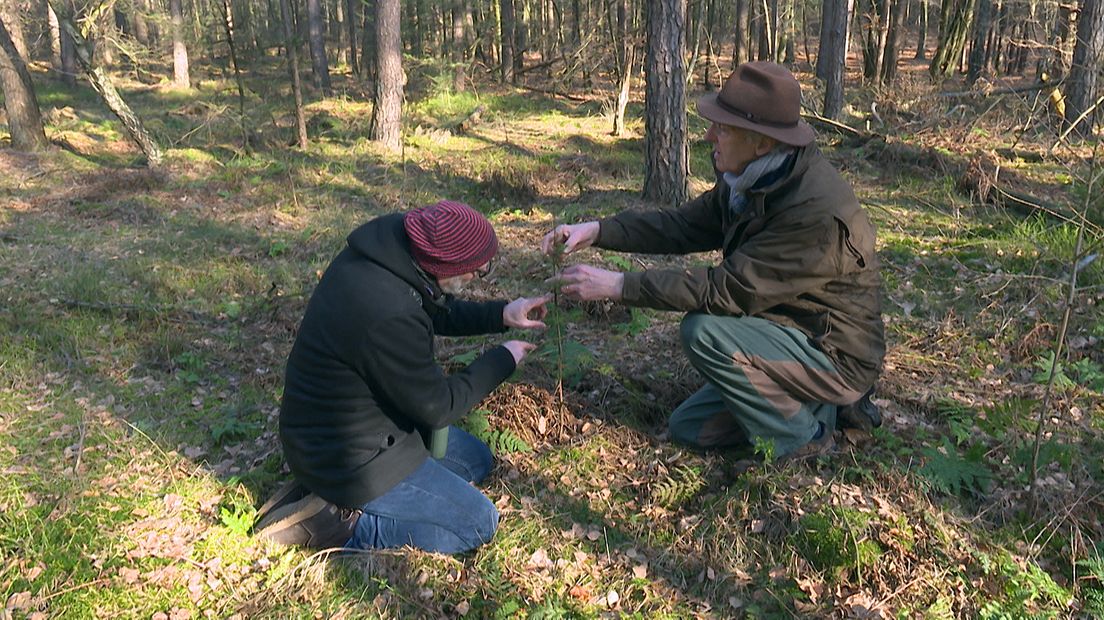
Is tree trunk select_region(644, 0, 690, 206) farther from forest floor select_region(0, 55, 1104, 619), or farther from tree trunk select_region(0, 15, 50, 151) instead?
tree trunk select_region(0, 15, 50, 151)

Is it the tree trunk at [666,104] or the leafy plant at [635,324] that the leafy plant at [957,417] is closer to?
the leafy plant at [635,324]

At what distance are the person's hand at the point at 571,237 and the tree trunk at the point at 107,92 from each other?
34.1 feet

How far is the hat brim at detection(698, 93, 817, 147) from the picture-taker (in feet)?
10.3

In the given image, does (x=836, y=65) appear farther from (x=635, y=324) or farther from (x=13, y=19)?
(x=13, y=19)

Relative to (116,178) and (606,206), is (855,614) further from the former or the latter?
(116,178)

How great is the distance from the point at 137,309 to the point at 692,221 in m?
4.63

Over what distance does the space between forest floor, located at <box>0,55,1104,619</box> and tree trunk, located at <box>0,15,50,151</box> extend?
20.9ft

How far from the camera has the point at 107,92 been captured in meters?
11.4

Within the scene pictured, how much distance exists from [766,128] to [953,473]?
1.86 m

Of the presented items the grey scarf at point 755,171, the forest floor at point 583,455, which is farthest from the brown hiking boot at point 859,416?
the grey scarf at point 755,171

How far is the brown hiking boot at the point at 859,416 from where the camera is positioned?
3645 millimetres

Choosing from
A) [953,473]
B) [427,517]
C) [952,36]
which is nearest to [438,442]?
[427,517]

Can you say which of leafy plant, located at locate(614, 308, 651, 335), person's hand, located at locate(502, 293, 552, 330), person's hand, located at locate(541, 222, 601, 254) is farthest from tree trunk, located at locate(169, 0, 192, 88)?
person's hand, located at locate(502, 293, 552, 330)

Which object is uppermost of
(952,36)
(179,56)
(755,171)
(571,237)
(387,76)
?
(952,36)
